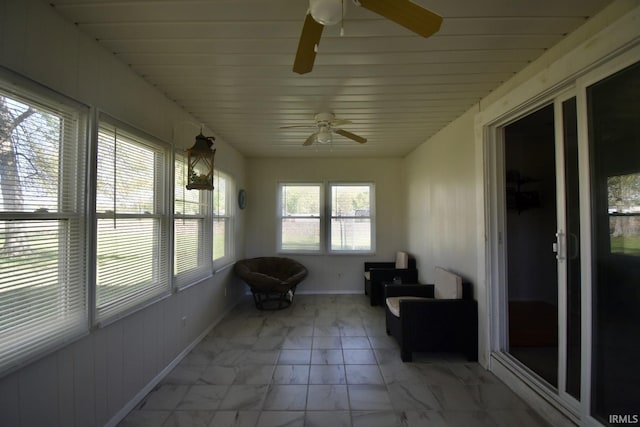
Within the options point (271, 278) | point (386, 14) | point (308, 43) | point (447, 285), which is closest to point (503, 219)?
point (447, 285)

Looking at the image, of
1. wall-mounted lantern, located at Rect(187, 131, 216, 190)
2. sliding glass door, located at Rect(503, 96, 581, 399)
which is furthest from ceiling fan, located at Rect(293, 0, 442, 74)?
wall-mounted lantern, located at Rect(187, 131, 216, 190)

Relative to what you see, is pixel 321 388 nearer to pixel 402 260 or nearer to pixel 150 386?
pixel 150 386

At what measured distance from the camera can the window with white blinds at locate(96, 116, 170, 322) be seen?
1768 mm

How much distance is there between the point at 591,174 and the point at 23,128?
Result: 3.07 m

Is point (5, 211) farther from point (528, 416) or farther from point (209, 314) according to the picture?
point (528, 416)

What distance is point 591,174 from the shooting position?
5.23ft

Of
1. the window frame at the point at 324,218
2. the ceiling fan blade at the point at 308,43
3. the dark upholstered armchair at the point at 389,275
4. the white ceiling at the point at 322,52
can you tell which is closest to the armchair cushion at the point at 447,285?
the dark upholstered armchair at the point at 389,275

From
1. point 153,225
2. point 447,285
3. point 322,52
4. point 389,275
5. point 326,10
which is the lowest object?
point 389,275

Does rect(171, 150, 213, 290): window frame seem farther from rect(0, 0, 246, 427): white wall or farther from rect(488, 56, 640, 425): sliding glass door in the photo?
rect(488, 56, 640, 425): sliding glass door

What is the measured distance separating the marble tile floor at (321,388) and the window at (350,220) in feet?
6.50

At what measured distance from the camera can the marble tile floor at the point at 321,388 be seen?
187 cm

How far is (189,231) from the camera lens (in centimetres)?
294

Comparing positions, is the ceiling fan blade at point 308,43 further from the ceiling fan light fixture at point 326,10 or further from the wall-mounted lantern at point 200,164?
the wall-mounted lantern at point 200,164

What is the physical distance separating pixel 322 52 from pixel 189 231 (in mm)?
2234
